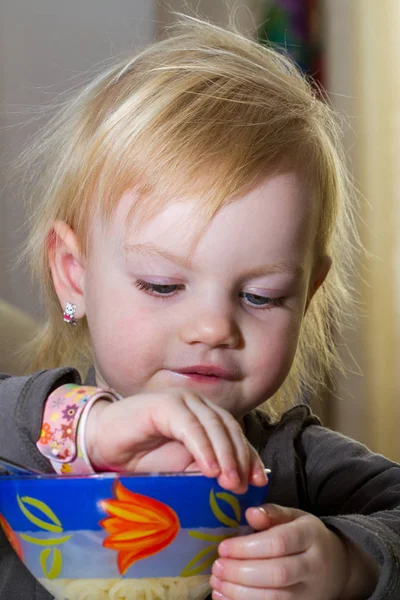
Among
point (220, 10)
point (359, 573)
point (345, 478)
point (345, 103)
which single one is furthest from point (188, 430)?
point (220, 10)

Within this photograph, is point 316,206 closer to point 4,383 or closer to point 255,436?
point 255,436

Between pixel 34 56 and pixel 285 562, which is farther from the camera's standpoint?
pixel 34 56

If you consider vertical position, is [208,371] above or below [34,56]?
below

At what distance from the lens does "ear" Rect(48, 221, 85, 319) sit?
41.2 inches

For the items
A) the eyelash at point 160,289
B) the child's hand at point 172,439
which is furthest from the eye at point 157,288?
the child's hand at point 172,439

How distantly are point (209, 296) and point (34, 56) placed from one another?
7.26 ft

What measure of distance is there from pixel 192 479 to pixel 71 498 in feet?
0.25

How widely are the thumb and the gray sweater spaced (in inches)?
3.3

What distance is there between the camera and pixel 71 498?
54 cm

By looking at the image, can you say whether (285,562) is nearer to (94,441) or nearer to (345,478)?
(94,441)

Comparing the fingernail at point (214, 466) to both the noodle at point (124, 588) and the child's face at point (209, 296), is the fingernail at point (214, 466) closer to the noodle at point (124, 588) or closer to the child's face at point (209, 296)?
the noodle at point (124, 588)

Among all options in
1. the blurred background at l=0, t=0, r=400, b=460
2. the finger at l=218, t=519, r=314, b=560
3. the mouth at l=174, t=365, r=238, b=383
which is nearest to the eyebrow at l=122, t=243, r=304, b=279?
the mouth at l=174, t=365, r=238, b=383

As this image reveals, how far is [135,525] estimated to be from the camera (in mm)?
543

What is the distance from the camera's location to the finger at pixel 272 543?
1.92 feet
